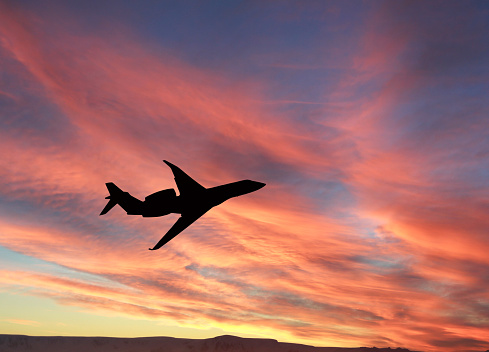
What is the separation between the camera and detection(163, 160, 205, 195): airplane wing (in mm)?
40469

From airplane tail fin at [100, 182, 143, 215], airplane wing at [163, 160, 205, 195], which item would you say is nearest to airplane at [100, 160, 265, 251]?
airplane wing at [163, 160, 205, 195]

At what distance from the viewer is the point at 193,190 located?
137 feet

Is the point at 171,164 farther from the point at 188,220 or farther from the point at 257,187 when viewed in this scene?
the point at 257,187

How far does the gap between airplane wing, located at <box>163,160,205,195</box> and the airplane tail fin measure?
8.77 meters

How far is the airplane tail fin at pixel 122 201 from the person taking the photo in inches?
1926

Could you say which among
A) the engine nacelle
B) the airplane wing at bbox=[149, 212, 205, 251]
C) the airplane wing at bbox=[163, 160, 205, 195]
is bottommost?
the airplane wing at bbox=[149, 212, 205, 251]

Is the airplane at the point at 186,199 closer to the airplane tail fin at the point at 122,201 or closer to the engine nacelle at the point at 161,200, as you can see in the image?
the engine nacelle at the point at 161,200

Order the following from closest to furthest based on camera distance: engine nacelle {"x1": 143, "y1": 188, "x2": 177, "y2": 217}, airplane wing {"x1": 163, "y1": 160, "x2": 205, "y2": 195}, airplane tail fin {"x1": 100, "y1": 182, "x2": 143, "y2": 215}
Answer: airplane wing {"x1": 163, "y1": 160, "x2": 205, "y2": 195}
engine nacelle {"x1": 143, "y1": 188, "x2": 177, "y2": 217}
airplane tail fin {"x1": 100, "y1": 182, "x2": 143, "y2": 215}

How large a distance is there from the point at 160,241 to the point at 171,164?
960 cm

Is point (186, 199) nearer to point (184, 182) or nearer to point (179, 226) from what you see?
point (184, 182)

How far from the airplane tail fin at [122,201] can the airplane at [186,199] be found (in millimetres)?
3809

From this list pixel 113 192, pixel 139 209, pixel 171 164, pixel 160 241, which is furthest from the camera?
pixel 113 192

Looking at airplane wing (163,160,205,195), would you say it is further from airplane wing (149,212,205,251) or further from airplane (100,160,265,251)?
airplane wing (149,212,205,251)

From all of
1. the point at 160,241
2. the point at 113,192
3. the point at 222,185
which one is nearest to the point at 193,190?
the point at 222,185
